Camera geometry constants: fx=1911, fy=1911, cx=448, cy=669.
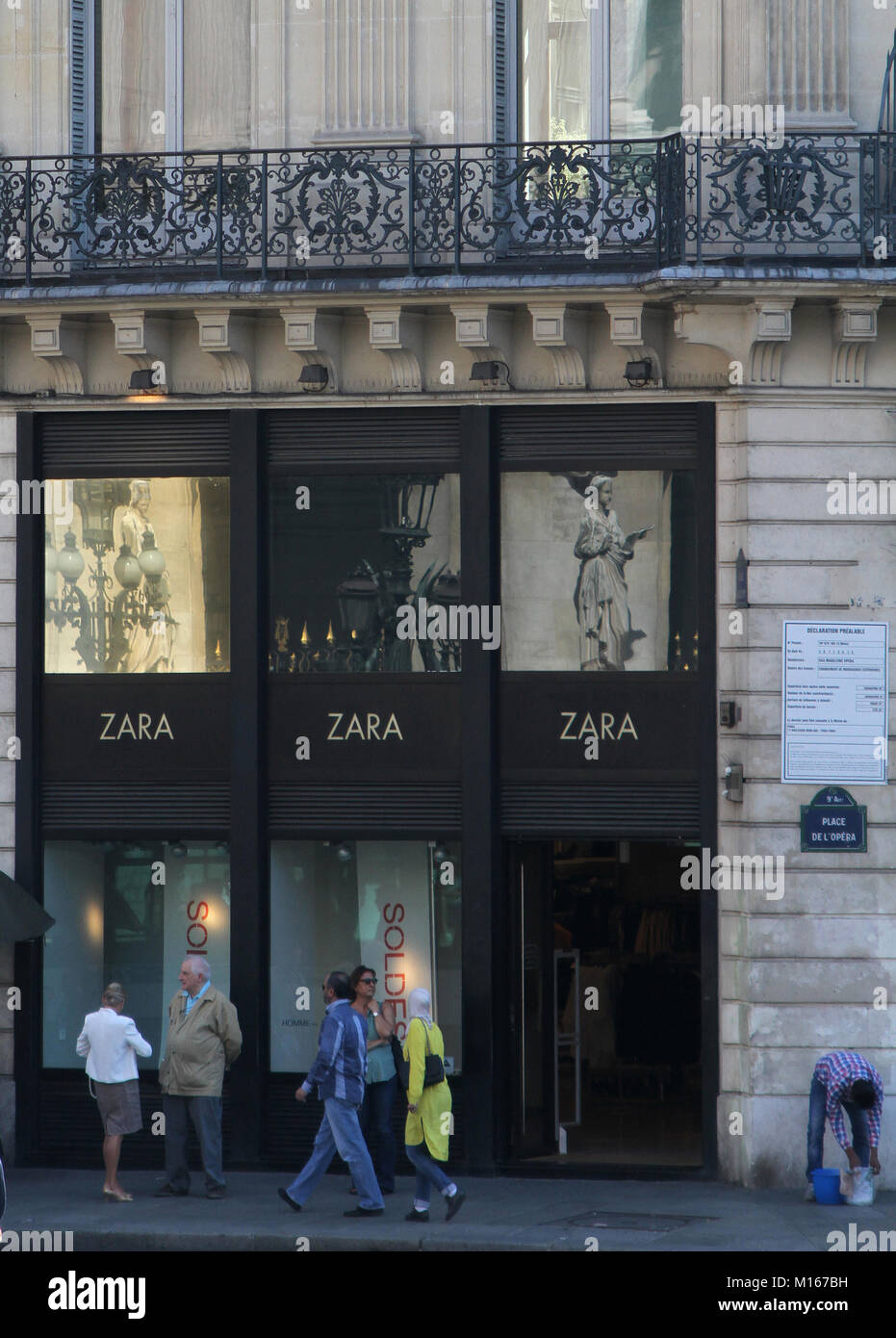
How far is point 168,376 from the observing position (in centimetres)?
1527

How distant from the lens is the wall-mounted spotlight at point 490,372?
48.5 ft

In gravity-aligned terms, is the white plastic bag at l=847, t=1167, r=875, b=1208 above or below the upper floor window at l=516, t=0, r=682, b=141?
below

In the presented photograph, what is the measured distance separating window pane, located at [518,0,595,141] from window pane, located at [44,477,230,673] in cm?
393

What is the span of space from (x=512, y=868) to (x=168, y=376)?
4.78 metres

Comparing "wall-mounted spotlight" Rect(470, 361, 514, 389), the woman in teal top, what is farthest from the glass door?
"wall-mounted spotlight" Rect(470, 361, 514, 389)

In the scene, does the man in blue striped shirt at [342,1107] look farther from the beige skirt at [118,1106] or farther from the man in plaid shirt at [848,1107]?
the man in plaid shirt at [848,1107]

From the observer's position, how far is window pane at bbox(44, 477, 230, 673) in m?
15.5

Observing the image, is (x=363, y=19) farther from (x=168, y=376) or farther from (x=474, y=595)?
(x=474, y=595)

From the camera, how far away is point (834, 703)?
14281 millimetres

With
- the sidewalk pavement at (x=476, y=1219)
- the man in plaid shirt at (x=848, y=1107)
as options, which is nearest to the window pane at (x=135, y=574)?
the sidewalk pavement at (x=476, y=1219)

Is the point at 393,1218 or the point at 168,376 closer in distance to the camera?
the point at 393,1218

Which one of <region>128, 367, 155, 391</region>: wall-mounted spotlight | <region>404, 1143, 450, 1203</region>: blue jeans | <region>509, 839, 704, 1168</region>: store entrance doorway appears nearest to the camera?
<region>404, 1143, 450, 1203</region>: blue jeans

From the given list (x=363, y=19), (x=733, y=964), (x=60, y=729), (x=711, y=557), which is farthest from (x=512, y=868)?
(x=363, y=19)

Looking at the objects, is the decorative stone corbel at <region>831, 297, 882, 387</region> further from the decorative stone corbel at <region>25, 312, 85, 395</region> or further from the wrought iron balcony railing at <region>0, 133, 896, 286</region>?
the decorative stone corbel at <region>25, 312, 85, 395</region>
